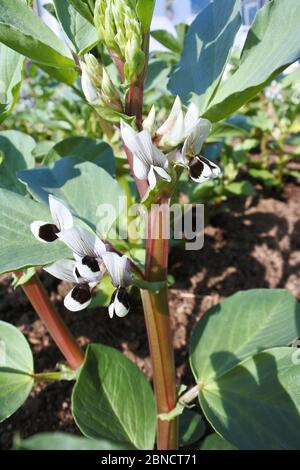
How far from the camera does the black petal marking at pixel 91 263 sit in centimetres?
60

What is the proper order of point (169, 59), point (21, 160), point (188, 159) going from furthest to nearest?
point (169, 59), point (21, 160), point (188, 159)

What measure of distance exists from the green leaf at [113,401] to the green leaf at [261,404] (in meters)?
0.11

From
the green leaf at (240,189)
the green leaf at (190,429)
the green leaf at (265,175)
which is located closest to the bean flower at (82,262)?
the green leaf at (190,429)

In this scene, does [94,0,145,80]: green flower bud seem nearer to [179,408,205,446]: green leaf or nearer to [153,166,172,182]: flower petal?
[153,166,172,182]: flower petal

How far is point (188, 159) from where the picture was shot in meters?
0.57

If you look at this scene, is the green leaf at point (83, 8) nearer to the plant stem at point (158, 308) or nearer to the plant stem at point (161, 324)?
the plant stem at point (158, 308)

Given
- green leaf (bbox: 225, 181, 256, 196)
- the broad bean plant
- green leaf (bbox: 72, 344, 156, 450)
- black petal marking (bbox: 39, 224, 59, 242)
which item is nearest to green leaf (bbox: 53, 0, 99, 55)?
the broad bean plant

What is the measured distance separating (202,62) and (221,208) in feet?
4.11

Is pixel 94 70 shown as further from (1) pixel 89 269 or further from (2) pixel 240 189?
(2) pixel 240 189

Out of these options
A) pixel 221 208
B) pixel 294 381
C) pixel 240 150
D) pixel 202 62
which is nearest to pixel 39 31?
pixel 202 62

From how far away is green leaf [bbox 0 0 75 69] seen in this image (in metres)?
0.55

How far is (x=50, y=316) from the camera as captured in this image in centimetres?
94

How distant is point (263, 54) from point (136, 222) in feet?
1.42

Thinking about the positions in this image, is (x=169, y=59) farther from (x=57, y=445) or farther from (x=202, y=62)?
(x=57, y=445)
